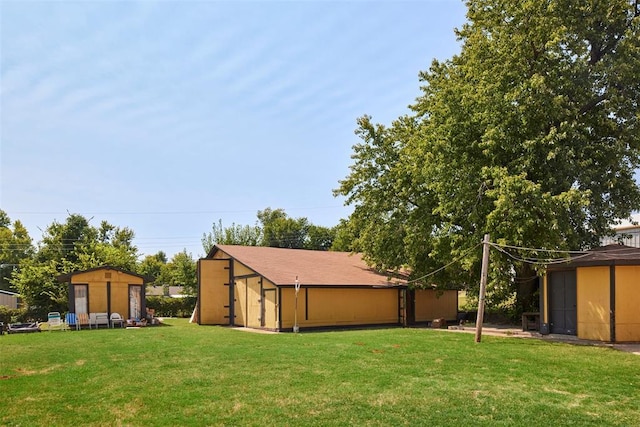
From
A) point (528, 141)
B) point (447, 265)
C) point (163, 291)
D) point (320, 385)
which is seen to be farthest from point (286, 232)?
point (320, 385)

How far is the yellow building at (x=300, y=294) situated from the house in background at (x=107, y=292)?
10.8 ft

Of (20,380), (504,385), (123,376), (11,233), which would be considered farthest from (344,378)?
(11,233)

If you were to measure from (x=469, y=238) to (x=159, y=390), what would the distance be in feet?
45.6

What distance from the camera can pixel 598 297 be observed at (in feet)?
55.7

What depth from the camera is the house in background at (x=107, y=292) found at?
25.5 meters

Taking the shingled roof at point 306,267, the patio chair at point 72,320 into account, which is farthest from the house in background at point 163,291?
the patio chair at point 72,320

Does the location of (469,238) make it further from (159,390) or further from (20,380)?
(20,380)

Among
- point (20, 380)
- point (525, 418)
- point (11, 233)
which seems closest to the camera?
point (525, 418)

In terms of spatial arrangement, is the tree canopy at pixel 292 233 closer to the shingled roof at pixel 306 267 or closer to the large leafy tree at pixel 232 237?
the large leafy tree at pixel 232 237

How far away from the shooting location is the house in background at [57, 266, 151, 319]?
2547 centimetres

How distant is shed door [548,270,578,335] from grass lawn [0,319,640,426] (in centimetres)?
318

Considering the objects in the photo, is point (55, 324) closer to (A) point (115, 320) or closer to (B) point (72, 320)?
(B) point (72, 320)

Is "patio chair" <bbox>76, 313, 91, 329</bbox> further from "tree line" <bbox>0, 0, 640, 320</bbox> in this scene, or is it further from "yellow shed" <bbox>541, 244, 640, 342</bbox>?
"yellow shed" <bbox>541, 244, 640, 342</bbox>

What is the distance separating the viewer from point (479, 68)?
810 inches
